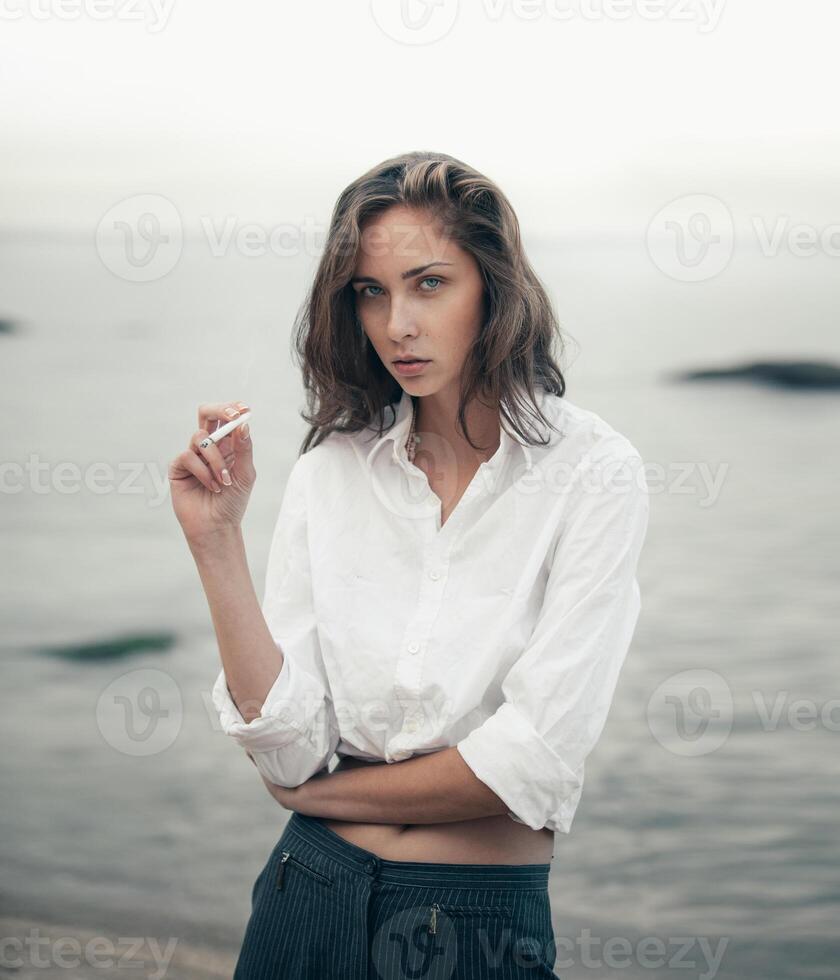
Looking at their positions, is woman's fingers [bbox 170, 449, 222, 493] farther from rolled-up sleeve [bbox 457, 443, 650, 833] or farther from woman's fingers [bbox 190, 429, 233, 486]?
rolled-up sleeve [bbox 457, 443, 650, 833]

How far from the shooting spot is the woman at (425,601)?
1.23m

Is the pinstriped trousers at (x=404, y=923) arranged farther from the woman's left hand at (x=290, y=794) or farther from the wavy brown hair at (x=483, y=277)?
the wavy brown hair at (x=483, y=277)

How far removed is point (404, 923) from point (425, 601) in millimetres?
340

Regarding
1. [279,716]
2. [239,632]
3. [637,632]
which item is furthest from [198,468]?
[637,632]

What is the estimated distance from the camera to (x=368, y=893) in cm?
125

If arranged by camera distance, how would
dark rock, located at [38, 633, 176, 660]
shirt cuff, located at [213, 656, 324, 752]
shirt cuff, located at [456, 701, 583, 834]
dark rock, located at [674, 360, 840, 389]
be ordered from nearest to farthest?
shirt cuff, located at [456, 701, 583, 834] → shirt cuff, located at [213, 656, 324, 752] → dark rock, located at [674, 360, 840, 389] → dark rock, located at [38, 633, 176, 660]

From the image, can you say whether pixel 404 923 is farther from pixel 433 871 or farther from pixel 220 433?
pixel 220 433

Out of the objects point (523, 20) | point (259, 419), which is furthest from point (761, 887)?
point (523, 20)

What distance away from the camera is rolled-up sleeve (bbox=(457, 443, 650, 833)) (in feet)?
3.90

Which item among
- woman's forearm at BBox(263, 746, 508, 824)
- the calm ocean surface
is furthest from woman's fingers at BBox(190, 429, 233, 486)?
the calm ocean surface

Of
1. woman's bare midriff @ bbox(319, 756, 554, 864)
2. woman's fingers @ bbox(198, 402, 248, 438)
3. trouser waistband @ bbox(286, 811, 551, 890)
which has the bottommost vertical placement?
trouser waistband @ bbox(286, 811, 551, 890)

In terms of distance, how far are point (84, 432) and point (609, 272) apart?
1.12 meters

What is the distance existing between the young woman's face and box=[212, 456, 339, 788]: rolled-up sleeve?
22cm

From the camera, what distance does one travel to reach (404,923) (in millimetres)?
1250
